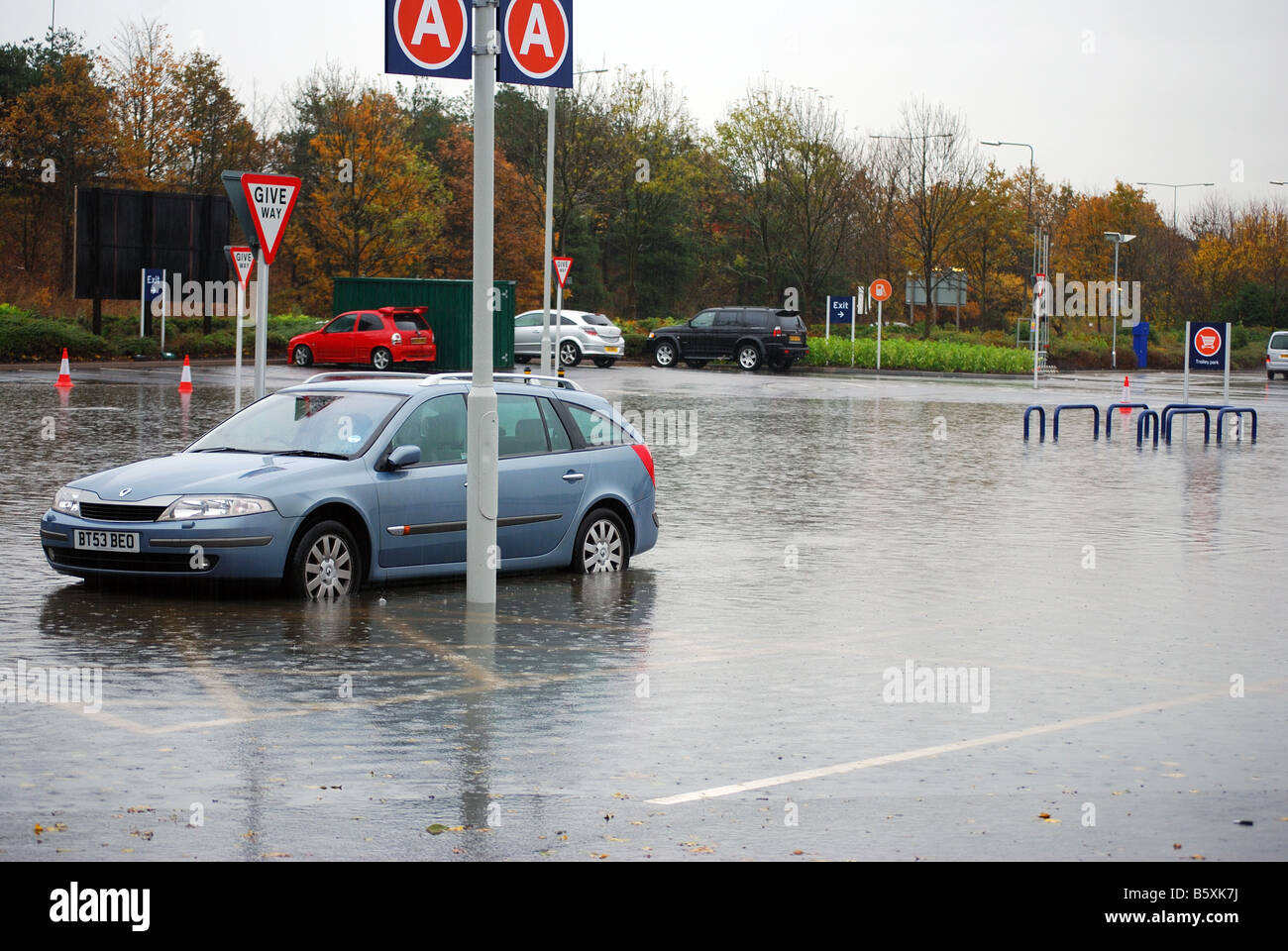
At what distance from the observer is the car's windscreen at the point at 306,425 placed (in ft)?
37.1

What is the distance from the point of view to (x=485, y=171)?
10.8 metres

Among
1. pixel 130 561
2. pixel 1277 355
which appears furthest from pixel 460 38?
pixel 1277 355

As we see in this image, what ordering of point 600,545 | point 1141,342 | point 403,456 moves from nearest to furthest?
1. point 403,456
2. point 600,545
3. point 1141,342

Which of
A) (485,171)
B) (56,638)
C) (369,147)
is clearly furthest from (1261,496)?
(369,147)

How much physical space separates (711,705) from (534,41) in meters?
5.90

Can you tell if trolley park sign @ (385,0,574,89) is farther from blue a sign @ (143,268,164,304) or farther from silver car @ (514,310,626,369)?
silver car @ (514,310,626,369)

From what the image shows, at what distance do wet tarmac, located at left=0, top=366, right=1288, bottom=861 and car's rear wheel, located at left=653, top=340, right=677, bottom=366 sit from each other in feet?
127

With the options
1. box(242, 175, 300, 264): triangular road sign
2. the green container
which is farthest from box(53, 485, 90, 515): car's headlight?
the green container

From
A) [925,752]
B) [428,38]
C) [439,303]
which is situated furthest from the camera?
[439,303]

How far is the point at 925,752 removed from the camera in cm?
716

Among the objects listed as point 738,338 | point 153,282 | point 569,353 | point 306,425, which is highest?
point 153,282

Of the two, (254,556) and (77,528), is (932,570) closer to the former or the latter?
(254,556)

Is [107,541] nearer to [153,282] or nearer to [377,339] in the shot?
[377,339]

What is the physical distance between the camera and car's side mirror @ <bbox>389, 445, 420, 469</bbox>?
10984 mm
